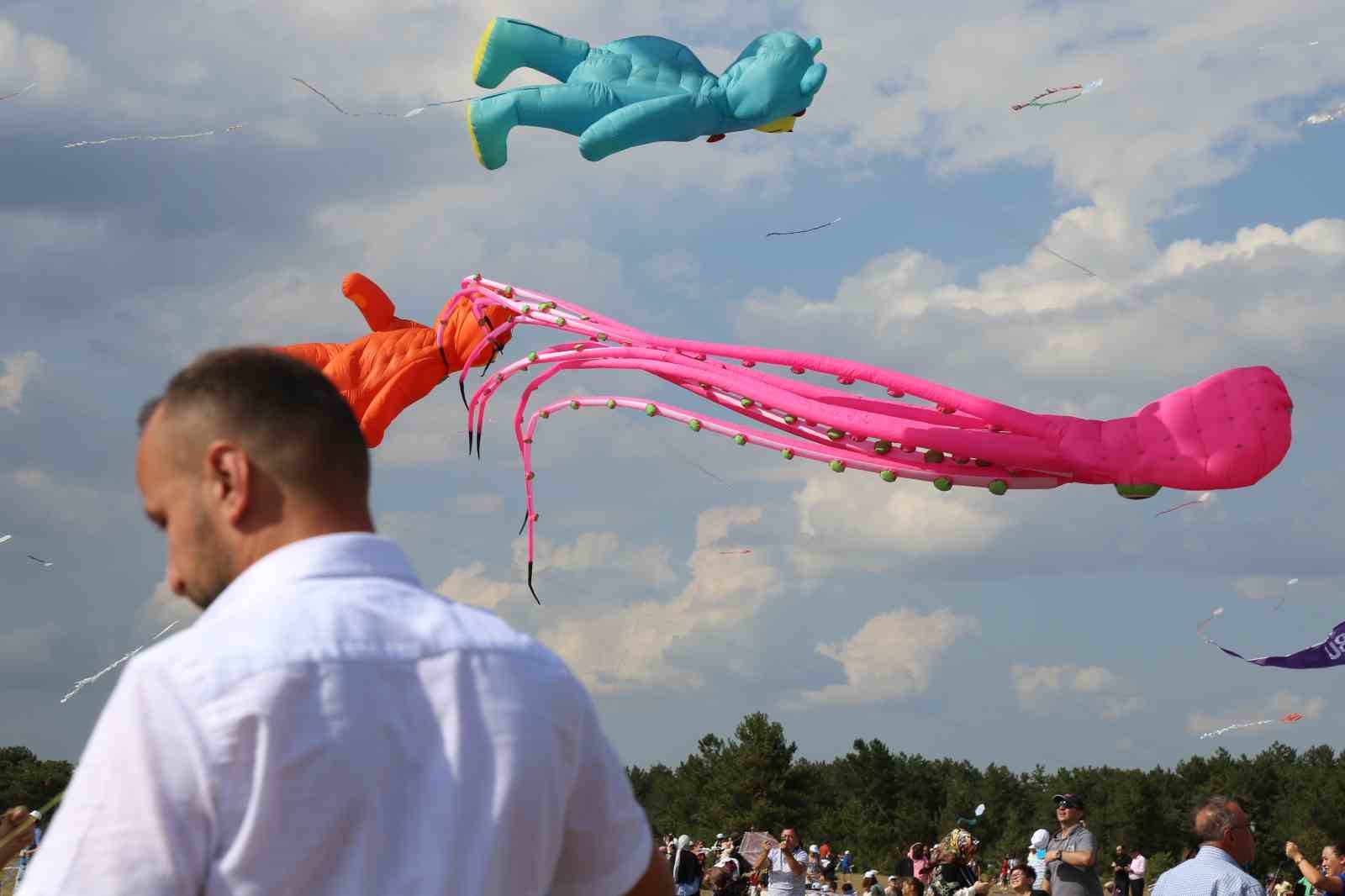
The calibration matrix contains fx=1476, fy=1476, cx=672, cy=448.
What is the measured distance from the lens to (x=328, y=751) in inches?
50.7

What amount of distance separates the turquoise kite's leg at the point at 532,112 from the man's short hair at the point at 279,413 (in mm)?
7205

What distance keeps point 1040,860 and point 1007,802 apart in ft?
206

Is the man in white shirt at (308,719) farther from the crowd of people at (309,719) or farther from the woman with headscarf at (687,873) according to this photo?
the woman with headscarf at (687,873)

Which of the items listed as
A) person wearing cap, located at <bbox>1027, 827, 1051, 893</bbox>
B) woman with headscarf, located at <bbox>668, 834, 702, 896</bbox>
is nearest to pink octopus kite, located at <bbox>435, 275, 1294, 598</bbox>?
person wearing cap, located at <bbox>1027, 827, 1051, 893</bbox>

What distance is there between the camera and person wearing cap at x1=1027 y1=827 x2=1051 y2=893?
1024 centimetres

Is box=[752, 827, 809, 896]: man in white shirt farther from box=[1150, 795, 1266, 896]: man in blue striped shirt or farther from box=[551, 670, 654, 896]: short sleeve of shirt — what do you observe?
box=[551, 670, 654, 896]: short sleeve of shirt

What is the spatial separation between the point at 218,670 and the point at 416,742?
0.64 ft

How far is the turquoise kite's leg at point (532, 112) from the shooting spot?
8508 mm

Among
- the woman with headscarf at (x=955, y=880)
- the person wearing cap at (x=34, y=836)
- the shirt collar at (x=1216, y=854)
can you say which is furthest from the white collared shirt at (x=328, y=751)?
the woman with headscarf at (x=955, y=880)

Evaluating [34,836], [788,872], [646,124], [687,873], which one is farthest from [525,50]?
[687,873]

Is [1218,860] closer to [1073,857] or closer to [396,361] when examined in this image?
[1073,857]

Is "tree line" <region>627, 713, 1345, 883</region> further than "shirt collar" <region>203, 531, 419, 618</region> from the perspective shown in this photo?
Yes

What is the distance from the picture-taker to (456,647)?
1389 mm

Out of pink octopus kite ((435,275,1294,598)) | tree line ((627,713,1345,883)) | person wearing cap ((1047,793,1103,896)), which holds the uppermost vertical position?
pink octopus kite ((435,275,1294,598))
